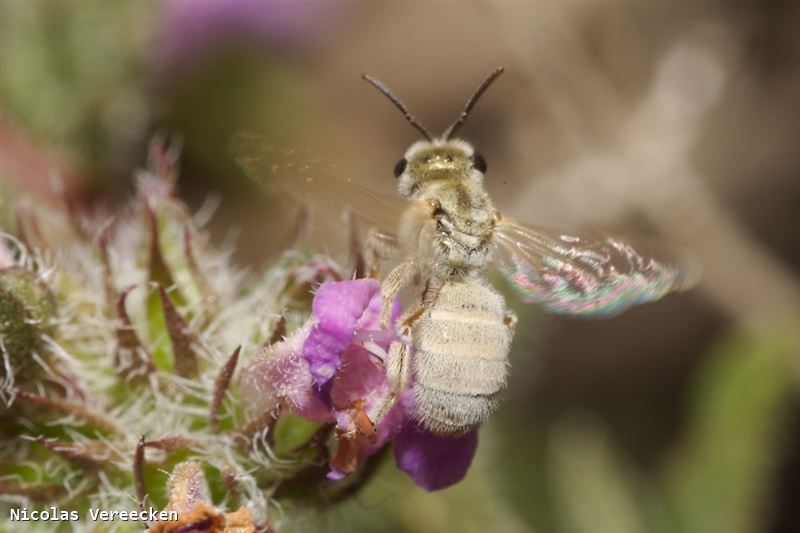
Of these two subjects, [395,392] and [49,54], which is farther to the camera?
[49,54]

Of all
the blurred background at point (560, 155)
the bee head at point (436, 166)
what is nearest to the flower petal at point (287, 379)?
the bee head at point (436, 166)

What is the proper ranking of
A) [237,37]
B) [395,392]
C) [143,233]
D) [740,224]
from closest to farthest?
[395,392], [143,233], [740,224], [237,37]

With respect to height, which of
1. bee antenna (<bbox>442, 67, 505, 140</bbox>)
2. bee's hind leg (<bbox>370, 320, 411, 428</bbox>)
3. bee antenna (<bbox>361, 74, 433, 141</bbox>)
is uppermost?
bee antenna (<bbox>442, 67, 505, 140</bbox>)

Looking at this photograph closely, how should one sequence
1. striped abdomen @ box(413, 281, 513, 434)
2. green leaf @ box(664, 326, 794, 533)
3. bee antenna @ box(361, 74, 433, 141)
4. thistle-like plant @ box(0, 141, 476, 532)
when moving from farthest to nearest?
green leaf @ box(664, 326, 794, 533), bee antenna @ box(361, 74, 433, 141), thistle-like plant @ box(0, 141, 476, 532), striped abdomen @ box(413, 281, 513, 434)

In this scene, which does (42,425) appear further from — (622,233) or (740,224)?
(740,224)

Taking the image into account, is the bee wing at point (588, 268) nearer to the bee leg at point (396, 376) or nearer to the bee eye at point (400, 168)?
the bee eye at point (400, 168)

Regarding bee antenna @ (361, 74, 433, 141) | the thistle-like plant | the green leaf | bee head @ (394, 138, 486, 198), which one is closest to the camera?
the thistle-like plant

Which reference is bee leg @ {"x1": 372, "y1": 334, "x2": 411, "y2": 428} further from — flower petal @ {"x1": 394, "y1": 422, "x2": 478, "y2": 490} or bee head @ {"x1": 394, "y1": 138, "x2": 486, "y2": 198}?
bee head @ {"x1": 394, "y1": 138, "x2": 486, "y2": 198}

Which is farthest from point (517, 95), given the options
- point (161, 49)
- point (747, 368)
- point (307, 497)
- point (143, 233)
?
point (307, 497)

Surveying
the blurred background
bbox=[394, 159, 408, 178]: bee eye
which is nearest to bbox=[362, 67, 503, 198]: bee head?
bbox=[394, 159, 408, 178]: bee eye
